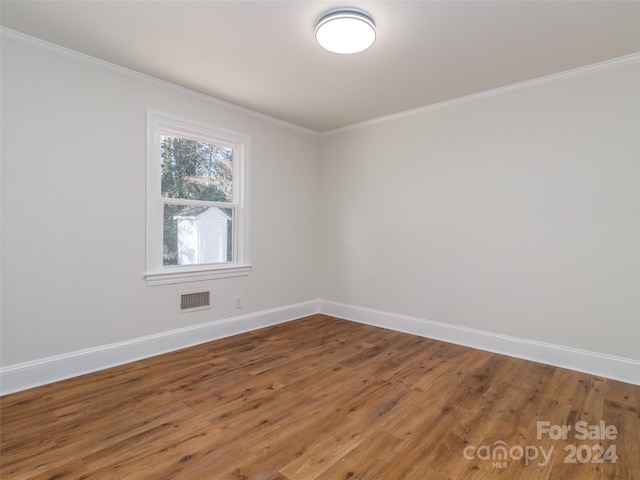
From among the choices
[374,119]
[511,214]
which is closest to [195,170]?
[374,119]

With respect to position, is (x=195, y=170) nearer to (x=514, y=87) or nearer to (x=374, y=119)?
(x=374, y=119)

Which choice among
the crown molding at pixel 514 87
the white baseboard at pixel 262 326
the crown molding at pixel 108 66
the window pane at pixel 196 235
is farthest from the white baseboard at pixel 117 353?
the crown molding at pixel 514 87

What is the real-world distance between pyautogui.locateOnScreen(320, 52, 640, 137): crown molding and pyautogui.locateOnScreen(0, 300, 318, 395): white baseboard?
2.92 metres

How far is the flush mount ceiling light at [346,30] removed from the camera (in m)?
2.13

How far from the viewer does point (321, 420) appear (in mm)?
2123

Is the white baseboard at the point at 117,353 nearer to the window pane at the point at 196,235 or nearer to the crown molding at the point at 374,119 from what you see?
the window pane at the point at 196,235

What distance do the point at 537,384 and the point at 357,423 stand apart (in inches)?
63.0

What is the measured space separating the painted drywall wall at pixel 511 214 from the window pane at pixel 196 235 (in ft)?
5.52

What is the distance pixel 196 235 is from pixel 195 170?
711 millimetres

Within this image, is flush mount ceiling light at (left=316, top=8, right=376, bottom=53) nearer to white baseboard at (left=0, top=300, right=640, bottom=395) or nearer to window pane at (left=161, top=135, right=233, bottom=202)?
window pane at (left=161, top=135, right=233, bottom=202)

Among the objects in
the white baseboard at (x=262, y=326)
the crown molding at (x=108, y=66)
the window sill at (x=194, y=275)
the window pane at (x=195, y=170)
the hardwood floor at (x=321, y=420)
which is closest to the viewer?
the hardwood floor at (x=321, y=420)

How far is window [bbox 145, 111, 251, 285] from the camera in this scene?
10.5 feet

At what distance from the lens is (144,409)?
2232 mm

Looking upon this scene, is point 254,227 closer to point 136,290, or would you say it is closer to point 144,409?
point 136,290
